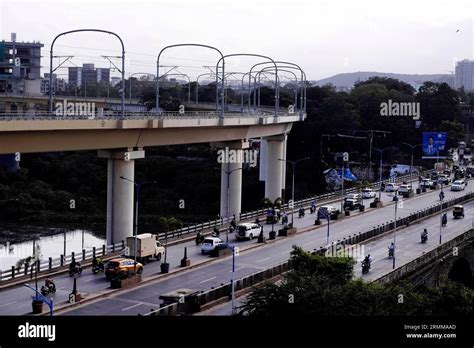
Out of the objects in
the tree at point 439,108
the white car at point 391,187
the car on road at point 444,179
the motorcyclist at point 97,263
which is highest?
the tree at point 439,108

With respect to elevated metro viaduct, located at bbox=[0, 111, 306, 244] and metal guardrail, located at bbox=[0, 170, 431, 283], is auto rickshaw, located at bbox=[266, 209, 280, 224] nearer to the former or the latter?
metal guardrail, located at bbox=[0, 170, 431, 283]

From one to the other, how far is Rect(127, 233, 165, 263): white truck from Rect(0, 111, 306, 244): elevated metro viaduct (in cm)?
491

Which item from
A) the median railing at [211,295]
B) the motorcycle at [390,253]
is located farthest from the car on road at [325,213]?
the median railing at [211,295]

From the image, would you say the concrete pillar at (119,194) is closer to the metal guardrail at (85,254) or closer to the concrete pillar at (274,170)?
the metal guardrail at (85,254)

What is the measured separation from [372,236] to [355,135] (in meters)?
41.3

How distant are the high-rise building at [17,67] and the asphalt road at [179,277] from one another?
31.0m

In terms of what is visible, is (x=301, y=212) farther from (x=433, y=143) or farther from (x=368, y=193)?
(x=433, y=143)

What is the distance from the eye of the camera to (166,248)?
3366 centimetres

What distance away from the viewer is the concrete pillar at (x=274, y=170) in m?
56.1

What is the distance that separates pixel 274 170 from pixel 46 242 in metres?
15.8

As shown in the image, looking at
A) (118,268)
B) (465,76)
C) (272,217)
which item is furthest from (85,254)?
(465,76)

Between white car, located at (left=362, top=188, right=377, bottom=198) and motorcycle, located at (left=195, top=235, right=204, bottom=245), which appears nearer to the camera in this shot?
motorcycle, located at (left=195, top=235, right=204, bottom=245)

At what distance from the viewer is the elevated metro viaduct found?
99.3 ft

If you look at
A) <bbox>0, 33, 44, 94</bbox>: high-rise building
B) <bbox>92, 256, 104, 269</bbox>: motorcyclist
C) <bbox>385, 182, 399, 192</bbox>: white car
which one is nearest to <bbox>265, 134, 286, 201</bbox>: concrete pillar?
<bbox>385, 182, 399, 192</bbox>: white car
